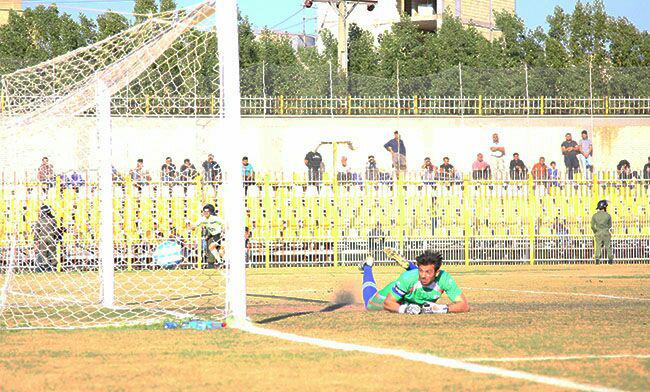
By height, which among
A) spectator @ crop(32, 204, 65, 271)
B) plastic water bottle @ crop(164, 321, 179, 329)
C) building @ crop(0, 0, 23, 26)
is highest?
building @ crop(0, 0, 23, 26)

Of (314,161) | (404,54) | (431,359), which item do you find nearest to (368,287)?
(431,359)

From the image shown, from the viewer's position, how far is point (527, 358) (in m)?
9.55

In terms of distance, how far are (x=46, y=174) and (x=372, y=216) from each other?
25.8 ft

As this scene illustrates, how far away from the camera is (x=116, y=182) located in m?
26.4

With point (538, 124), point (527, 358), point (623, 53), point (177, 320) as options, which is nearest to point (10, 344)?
point (177, 320)

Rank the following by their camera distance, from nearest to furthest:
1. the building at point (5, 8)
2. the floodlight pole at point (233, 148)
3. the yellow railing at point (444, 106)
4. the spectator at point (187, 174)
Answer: the floodlight pole at point (233, 148)
the spectator at point (187, 174)
the yellow railing at point (444, 106)
the building at point (5, 8)

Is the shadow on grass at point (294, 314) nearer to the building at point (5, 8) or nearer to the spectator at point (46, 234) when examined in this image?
the spectator at point (46, 234)

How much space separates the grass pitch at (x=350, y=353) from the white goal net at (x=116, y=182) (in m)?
1.45

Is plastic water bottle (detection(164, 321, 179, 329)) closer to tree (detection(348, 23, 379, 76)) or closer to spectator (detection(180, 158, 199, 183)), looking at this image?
spectator (detection(180, 158, 199, 183))

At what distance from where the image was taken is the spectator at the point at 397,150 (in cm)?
3550

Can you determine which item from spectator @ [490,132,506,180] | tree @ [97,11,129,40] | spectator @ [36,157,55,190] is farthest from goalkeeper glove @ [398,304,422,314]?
tree @ [97,11,129,40]

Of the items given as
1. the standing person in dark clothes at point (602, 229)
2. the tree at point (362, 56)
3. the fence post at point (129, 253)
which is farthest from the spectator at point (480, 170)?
the tree at point (362, 56)

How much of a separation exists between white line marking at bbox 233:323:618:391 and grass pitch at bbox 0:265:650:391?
0.45 feet

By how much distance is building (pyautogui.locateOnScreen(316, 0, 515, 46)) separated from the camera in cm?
6272
